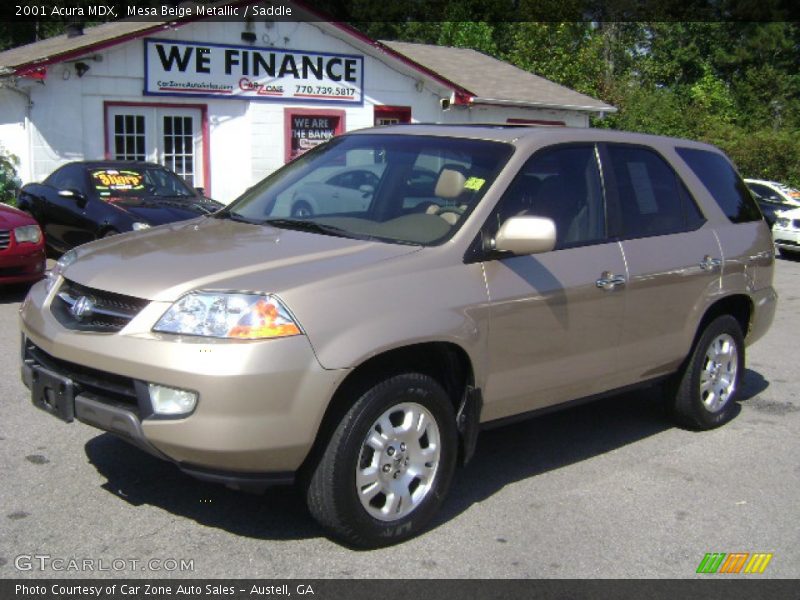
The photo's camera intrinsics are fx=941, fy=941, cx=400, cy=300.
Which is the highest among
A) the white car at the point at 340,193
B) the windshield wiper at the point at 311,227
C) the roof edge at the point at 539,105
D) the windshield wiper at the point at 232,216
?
the roof edge at the point at 539,105

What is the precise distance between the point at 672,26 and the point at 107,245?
43164 millimetres

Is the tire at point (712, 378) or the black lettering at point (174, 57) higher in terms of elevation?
the black lettering at point (174, 57)

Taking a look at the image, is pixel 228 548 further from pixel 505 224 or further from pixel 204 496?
pixel 505 224

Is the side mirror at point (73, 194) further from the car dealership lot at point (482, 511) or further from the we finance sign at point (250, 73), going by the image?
the car dealership lot at point (482, 511)

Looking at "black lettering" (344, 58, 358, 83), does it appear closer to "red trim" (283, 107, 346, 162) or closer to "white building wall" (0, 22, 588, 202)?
"white building wall" (0, 22, 588, 202)

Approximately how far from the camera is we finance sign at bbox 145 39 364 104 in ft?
54.7

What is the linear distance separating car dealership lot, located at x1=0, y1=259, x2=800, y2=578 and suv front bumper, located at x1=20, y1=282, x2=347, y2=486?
0.52 m

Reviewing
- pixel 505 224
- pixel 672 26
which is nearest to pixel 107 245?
pixel 505 224

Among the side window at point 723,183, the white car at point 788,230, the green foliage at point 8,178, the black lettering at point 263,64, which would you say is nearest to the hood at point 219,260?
the side window at point 723,183

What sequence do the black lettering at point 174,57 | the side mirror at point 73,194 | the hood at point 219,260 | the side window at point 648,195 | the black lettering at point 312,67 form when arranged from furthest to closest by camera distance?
the black lettering at point 312,67, the black lettering at point 174,57, the side mirror at point 73,194, the side window at point 648,195, the hood at point 219,260

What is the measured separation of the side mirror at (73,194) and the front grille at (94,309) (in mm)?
7491

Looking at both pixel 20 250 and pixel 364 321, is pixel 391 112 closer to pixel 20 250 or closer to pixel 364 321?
pixel 20 250

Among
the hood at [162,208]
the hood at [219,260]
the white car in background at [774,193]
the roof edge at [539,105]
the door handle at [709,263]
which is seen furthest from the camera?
the roof edge at [539,105]

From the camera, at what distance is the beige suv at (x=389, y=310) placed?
367 centimetres
